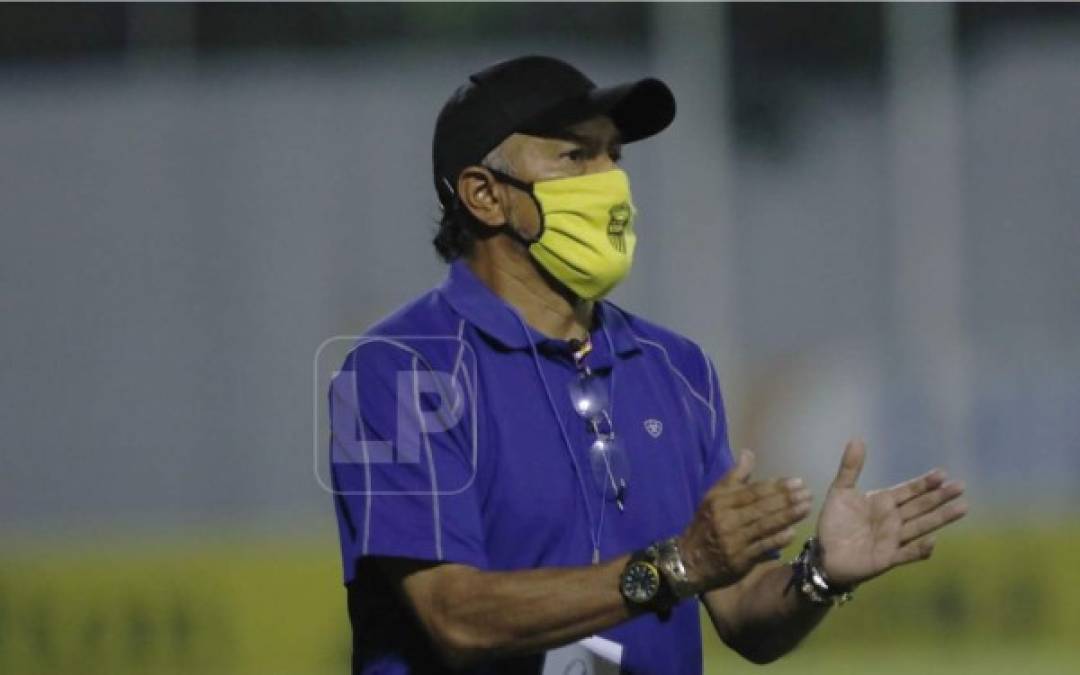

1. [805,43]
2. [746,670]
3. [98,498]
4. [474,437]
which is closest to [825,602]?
[474,437]

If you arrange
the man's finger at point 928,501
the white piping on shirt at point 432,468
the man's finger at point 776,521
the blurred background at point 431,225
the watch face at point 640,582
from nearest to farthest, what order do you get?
the man's finger at point 776,521, the watch face at point 640,582, the white piping on shirt at point 432,468, the man's finger at point 928,501, the blurred background at point 431,225

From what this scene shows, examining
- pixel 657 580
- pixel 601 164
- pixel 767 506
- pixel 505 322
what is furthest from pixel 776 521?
pixel 601 164

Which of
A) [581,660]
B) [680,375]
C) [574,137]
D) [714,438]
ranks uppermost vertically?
[574,137]

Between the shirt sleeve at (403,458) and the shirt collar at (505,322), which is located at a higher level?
the shirt collar at (505,322)

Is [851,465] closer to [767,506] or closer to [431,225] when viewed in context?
[767,506]

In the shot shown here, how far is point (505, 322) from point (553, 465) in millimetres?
244

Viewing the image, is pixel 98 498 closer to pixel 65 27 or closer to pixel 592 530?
pixel 65 27

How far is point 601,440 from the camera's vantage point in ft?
10.7

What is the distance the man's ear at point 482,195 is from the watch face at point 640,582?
70 cm

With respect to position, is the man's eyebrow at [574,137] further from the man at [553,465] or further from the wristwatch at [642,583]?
the wristwatch at [642,583]

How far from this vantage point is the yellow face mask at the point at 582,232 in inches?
133

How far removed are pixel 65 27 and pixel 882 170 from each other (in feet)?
13.1

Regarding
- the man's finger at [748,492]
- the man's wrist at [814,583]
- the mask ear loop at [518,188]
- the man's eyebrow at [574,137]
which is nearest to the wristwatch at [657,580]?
the man's finger at [748,492]

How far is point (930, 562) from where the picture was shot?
30.6ft
